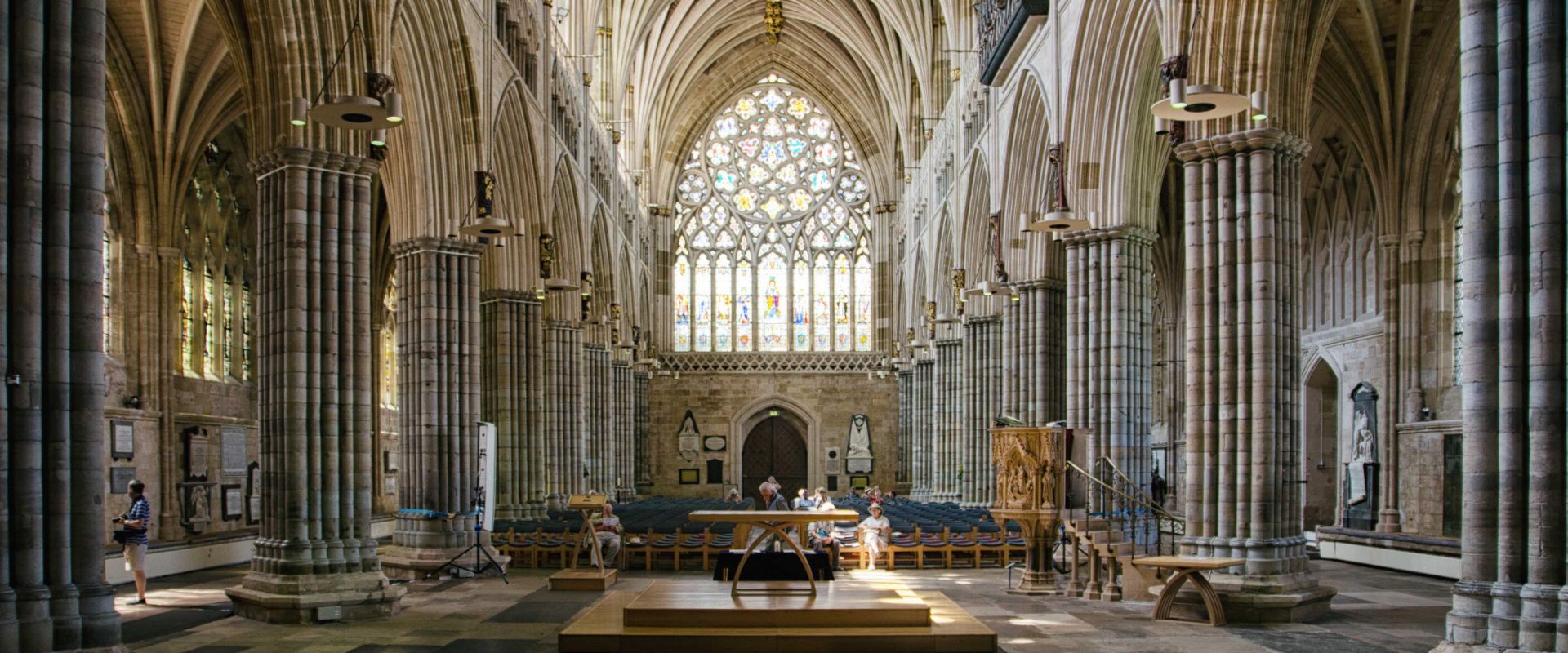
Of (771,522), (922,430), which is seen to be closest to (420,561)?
(771,522)

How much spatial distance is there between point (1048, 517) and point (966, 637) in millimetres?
7220

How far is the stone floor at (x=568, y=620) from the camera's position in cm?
1288

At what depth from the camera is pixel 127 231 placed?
25078 millimetres

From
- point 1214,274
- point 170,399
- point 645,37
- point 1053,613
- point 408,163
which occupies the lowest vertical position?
point 1053,613

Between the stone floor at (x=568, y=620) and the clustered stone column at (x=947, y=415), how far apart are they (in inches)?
785

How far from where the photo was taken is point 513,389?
28.2 meters

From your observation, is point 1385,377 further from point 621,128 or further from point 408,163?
point 621,128

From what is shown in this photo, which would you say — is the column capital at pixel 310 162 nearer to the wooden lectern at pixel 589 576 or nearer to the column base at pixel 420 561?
the wooden lectern at pixel 589 576

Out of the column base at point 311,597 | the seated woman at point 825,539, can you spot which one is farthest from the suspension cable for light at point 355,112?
the seated woman at point 825,539

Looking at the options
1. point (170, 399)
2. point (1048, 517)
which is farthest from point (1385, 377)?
point (170, 399)

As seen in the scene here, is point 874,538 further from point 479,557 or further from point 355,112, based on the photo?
point 355,112

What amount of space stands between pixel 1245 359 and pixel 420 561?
1253 centimetres

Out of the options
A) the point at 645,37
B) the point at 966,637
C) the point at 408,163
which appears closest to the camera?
the point at 966,637

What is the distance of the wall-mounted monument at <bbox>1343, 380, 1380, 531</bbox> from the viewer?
27469 mm
